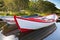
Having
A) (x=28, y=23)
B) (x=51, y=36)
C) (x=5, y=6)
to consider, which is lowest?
(x=51, y=36)

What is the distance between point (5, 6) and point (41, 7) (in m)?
0.50

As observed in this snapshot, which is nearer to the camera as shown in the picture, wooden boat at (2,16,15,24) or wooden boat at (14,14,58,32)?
wooden boat at (14,14,58,32)

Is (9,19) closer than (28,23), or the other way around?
(28,23)

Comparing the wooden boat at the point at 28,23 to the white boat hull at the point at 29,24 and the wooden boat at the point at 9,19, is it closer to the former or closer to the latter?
the white boat hull at the point at 29,24

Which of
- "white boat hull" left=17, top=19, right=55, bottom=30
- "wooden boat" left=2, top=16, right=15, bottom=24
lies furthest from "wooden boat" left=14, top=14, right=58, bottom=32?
"wooden boat" left=2, top=16, right=15, bottom=24

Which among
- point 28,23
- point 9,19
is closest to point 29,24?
point 28,23

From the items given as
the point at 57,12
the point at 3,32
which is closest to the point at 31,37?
the point at 3,32

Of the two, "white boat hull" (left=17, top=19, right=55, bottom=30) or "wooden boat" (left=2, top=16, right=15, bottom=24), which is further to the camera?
"wooden boat" (left=2, top=16, right=15, bottom=24)

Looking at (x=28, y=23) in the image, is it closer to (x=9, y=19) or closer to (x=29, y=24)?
(x=29, y=24)

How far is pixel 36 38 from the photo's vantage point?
84.3 inches

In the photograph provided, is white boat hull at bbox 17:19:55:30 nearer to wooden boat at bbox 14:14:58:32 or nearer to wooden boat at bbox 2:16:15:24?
wooden boat at bbox 14:14:58:32

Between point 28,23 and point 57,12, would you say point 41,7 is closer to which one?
point 57,12

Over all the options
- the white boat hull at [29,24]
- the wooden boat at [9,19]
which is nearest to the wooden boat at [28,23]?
the white boat hull at [29,24]

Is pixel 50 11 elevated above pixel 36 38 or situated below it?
above
